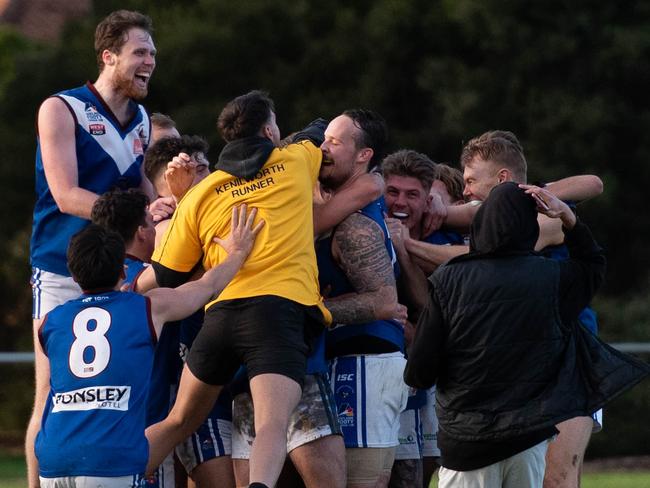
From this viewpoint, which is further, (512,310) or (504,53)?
(504,53)

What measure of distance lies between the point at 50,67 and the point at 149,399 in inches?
533

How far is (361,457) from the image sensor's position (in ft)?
21.2

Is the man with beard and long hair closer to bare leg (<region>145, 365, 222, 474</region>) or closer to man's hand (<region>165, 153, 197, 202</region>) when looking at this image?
man's hand (<region>165, 153, 197, 202</region>)

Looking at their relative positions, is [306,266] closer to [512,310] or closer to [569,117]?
[512,310]

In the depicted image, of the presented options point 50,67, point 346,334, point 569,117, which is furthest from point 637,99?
point 346,334

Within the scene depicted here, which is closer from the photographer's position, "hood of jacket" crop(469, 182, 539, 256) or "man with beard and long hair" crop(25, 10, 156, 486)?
"hood of jacket" crop(469, 182, 539, 256)

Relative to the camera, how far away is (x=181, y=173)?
6.66 metres

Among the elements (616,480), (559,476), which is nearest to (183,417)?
(559,476)

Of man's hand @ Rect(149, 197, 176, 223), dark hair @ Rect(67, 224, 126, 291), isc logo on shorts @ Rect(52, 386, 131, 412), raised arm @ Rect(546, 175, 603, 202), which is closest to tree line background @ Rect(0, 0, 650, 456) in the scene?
raised arm @ Rect(546, 175, 603, 202)

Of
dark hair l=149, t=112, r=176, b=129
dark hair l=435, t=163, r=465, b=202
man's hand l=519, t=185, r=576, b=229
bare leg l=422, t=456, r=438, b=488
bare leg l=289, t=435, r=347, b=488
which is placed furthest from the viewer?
dark hair l=149, t=112, r=176, b=129

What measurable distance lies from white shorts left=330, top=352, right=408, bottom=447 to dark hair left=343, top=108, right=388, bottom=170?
0.94 m

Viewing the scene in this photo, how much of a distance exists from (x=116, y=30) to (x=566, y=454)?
10.3ft

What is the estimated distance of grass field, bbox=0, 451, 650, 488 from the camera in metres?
13.3

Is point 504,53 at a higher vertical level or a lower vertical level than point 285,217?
higher
